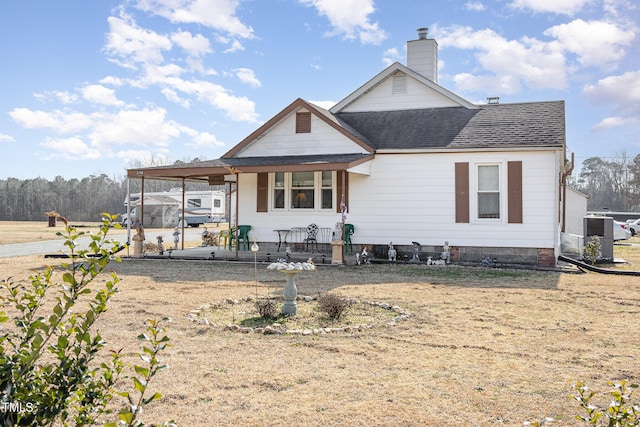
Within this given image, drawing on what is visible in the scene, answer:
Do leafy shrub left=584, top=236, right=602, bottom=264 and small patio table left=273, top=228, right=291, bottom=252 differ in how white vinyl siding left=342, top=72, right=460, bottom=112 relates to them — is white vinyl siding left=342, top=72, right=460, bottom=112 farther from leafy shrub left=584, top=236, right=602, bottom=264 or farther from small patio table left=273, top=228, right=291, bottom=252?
leafy shrub left=584, top=236, right=602, bottom=264

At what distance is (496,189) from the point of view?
14.2m

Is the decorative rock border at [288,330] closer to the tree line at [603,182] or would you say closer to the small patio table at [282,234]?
the small patio table at [282,234]

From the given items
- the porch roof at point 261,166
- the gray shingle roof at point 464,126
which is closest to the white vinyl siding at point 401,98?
the gray shingle roof at point 464,126

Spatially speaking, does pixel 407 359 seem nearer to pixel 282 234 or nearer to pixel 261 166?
pixel 261 166

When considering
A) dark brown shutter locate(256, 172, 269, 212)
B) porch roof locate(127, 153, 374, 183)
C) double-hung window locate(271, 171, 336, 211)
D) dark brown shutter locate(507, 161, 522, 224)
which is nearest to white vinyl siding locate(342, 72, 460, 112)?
porch roof locate(127, 153, 374, 183)

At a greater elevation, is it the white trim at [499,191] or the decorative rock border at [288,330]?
the white trim at [499,191]

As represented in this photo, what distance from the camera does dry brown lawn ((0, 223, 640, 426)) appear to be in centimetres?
404

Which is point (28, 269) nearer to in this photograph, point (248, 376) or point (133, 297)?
point (133, 297)

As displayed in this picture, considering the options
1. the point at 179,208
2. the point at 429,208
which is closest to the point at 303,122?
the point at 429,208

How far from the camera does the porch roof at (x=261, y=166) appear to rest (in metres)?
13.7

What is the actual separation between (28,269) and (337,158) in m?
8.59

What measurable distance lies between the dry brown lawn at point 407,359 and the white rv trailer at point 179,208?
95.8 feet

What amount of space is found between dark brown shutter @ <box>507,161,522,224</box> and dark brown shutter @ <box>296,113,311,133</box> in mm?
6050

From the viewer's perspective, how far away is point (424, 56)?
18453 millimetres
